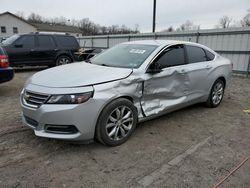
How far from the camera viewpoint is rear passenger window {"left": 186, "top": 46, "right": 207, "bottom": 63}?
462cm

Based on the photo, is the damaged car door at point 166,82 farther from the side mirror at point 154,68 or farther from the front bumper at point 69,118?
the front bumper at point 69,118

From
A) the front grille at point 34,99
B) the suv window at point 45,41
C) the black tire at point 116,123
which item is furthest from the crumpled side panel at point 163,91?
the suv window at point 45,41

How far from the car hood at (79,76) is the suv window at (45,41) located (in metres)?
7.42

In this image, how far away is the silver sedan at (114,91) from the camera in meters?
2.93

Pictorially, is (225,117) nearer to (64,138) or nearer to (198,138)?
(198,138)

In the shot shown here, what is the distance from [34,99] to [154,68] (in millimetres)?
1872

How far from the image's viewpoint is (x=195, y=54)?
189 inches

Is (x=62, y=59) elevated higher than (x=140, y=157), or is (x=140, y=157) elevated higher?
(x=62, y=59)

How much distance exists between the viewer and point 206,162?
3.02m

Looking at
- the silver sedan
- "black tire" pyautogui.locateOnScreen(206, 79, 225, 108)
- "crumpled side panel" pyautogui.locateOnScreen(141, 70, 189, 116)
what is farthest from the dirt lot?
"black tire" pyautogui.locateOnScreen(206, 79, 225, 108)

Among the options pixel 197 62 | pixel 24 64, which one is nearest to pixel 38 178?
pixel 197 62

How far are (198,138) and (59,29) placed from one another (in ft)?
188

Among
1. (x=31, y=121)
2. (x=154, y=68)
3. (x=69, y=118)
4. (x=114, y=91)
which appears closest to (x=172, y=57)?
(x=154, y=68)

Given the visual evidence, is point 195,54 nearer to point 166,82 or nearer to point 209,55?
point 209,55
